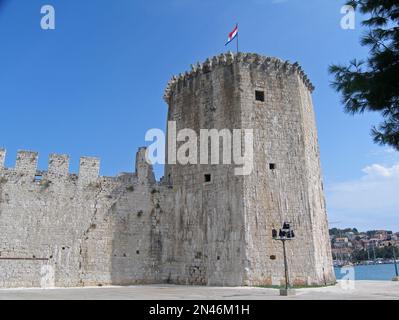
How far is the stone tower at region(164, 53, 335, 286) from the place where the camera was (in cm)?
1489

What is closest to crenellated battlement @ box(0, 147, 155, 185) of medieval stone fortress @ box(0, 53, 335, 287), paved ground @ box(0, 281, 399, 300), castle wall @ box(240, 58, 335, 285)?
medieval stone fortress @ box(0, 53, 335, 287)

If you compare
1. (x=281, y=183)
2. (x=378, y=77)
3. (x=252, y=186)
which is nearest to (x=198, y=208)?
(x=252, y=186)

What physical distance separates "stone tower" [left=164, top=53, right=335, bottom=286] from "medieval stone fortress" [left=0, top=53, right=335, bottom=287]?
0.15ft

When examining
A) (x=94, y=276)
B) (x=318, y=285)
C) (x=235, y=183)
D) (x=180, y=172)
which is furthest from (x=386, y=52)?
(x=94, y=276)

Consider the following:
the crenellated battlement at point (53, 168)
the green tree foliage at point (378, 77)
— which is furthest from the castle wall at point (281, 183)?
the green tree foliage at point (378, 77)

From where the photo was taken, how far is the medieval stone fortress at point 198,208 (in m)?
14.9

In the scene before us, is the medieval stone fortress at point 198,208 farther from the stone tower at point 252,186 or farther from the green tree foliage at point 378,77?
the green tree foliage at point 378,77

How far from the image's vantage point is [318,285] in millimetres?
14805

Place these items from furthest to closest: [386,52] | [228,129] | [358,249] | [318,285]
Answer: [358,249] < [228,129] < [318,285] < [386,52]

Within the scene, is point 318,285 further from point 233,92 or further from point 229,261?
point 233,92

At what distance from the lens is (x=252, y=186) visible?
15453mm

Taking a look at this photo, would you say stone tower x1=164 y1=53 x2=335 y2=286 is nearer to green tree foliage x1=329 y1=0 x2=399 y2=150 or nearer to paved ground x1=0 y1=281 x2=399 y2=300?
paved ground x1=0 y1=281 x2=399 y2=300

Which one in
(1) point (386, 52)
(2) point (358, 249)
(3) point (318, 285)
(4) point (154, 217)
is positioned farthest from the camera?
(2) point (358, 249)

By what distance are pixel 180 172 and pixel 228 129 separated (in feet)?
10.5
